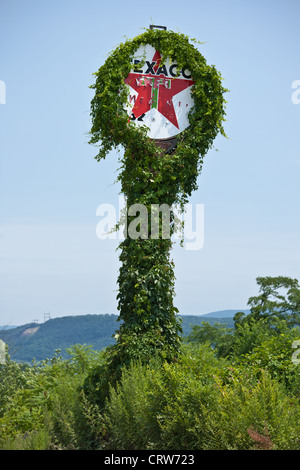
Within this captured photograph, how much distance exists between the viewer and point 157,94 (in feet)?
32.0

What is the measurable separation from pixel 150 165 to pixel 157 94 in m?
1.41

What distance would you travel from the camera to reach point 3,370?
13156 millimetres

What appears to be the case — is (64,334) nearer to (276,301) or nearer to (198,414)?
(276,301)

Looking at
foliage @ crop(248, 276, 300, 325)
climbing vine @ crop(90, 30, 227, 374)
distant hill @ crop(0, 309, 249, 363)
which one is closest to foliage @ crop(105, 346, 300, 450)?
climbing vine @ crop(90, 30, 227, 374)

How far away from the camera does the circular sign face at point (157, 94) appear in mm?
9664

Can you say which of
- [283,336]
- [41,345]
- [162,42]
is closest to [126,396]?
[283,336]

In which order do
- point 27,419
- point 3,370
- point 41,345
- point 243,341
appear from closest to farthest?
point 27,419
point 243,341
point 3,370
point 41,345

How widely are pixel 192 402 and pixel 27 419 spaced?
341 centimetres

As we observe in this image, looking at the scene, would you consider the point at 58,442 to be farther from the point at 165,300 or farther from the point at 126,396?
the point at 165,300

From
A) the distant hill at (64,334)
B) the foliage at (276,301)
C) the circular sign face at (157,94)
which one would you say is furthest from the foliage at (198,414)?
the distant hill at (64,334)

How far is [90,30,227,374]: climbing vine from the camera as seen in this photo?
8.87 meters

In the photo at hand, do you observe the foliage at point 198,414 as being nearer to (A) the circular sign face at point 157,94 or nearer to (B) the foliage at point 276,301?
(A) the circular sign face at point 157,94

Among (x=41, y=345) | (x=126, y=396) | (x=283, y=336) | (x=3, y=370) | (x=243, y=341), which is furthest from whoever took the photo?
(x=41, y=345)
